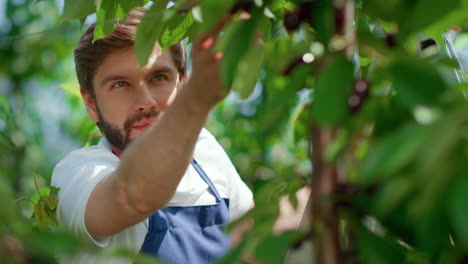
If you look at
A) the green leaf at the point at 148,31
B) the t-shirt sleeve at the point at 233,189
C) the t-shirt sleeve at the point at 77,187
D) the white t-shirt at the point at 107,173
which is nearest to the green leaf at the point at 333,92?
the green leaf at the point at 148,31

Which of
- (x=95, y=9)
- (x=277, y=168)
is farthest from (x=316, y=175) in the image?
(x=277, y=168)

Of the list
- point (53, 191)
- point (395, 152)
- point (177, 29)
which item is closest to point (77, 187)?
point (53, 191)

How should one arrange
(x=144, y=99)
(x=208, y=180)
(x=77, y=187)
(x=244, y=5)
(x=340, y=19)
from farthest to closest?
(x=208, y=180) → (x=144, y=99) → (x=77, y=187) → (x=244, y=5) → (x=340, y=19)

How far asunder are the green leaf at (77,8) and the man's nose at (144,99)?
0.72 m

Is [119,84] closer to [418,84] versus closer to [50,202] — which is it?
[50,202]

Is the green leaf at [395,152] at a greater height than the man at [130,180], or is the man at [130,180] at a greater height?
the green leaf at [395,152]

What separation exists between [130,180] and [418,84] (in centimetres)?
73

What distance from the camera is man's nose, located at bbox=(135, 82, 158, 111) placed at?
2094 mm

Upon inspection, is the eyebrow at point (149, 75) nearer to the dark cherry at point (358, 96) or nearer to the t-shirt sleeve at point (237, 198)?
the t-shirt sleeve at point (237, 198)

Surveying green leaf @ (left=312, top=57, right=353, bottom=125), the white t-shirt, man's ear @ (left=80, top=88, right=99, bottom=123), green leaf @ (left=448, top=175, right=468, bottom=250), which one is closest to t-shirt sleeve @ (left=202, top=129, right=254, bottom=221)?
the white t-shirt

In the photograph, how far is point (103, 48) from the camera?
2146 millimetres

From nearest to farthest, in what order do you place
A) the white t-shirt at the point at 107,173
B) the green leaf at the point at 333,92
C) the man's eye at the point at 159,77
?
the green leaf at the point at 333,92 → the white t-shirt at the point at 107,173 → the man's eye at the point at 159,77

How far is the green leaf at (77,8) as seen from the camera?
4.41 feet

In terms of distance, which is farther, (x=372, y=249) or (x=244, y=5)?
(x=244, y=5)
